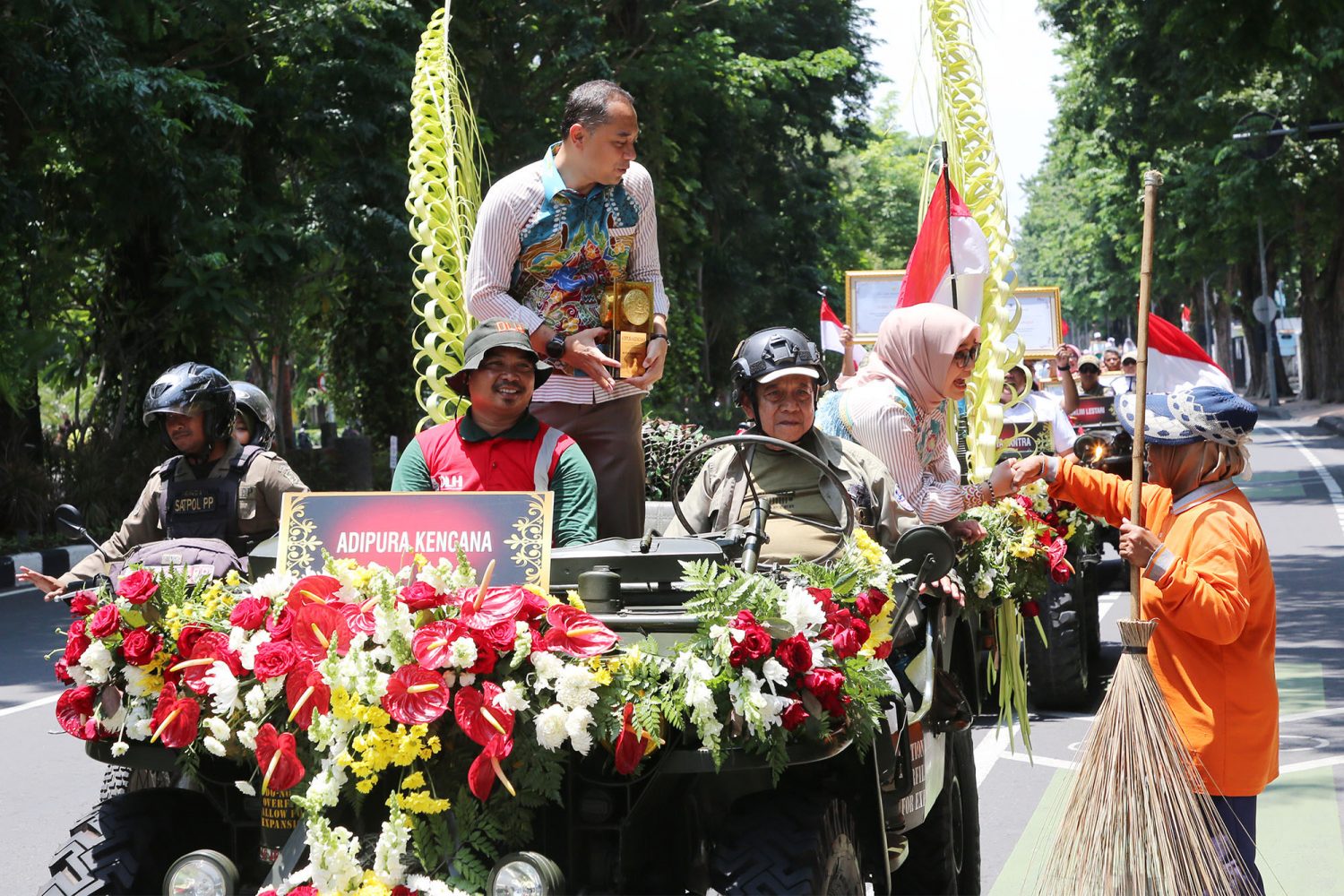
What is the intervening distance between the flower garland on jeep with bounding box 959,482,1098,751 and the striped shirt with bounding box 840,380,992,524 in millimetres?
262

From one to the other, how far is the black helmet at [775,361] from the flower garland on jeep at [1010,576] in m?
1.12

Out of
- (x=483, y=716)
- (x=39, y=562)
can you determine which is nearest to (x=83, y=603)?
(x=483, y=716)

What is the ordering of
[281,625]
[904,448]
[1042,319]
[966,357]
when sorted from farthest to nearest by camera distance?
1. [1042,319]
2. [966,357]
3. [904,448]
4. [281,625]

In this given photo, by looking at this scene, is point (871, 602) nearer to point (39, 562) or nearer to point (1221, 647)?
point (1221, 647)

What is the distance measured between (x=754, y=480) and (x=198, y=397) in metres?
2.19

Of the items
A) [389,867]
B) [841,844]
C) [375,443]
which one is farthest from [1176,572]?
[375,443]

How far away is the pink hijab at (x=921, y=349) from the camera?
237 inches

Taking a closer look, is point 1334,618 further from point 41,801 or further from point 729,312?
point 729,312

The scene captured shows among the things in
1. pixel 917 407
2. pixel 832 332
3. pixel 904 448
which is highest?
pixel 832 332

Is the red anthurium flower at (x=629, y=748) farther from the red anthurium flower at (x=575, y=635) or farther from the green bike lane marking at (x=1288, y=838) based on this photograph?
the green bike lane marking at (x=1288, y=838)

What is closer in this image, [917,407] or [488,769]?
[488,769]

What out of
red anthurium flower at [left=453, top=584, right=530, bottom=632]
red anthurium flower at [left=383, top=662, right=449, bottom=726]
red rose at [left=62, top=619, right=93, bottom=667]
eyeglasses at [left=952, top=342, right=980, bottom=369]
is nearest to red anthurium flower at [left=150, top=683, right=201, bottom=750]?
red rose at [left=62, top=619, right=93, bottom=667]

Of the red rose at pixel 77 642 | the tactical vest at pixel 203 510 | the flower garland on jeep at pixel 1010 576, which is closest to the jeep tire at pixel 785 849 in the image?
the red rose at pixel 77 642

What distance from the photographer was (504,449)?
530 cm
